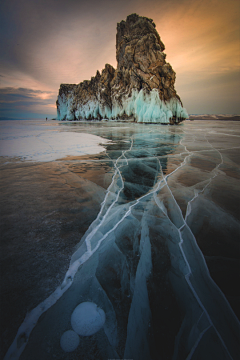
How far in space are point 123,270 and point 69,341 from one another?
47 cm

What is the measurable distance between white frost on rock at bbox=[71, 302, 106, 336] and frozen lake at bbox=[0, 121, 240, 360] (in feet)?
0.05

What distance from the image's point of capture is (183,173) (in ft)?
10.3

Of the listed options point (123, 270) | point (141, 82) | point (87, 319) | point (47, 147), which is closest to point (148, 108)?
point (141, 82)

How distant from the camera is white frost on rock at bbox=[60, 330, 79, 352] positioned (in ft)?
2.29

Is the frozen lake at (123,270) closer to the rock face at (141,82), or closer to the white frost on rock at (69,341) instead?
the white frost on rock at (69,341)

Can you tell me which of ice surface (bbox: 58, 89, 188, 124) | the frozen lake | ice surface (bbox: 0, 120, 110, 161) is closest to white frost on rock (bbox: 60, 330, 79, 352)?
the frozen lake

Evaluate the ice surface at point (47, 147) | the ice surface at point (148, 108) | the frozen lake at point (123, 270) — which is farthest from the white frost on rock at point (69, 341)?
the ice surface at point (148, 108)

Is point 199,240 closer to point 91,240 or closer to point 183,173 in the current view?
point 91,240

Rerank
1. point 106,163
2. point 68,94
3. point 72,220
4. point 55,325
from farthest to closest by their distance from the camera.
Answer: point 68,94, point 106,163, point 72,220, point 55,325

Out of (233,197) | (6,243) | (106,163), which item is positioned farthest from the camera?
(106,163)

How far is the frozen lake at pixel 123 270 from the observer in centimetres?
74

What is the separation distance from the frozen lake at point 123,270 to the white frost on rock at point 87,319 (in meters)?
0.02

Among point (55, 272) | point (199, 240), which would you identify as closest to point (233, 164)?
point (199, 240)

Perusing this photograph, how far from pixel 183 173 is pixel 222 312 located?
8.29 ft
